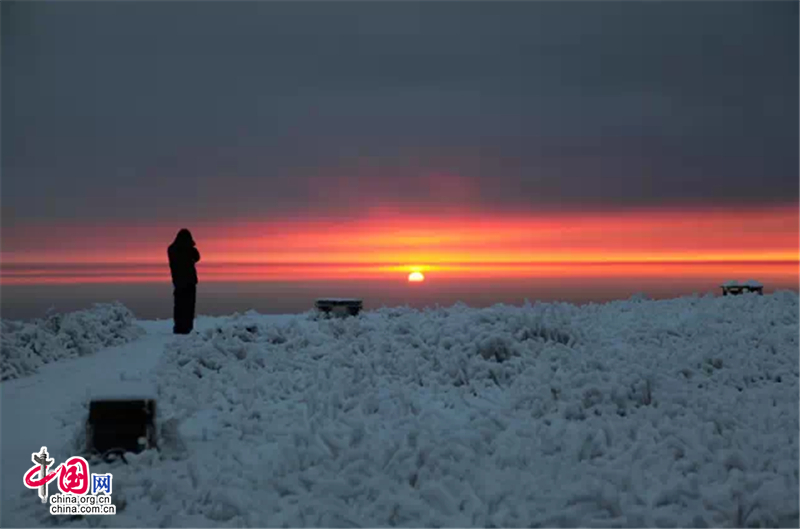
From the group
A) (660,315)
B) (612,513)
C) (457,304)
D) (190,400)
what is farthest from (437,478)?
(660,315)

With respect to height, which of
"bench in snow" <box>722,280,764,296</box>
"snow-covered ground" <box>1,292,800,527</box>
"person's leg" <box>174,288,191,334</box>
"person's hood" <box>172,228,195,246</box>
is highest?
"person's hood" <box>172,228,195,246</box>

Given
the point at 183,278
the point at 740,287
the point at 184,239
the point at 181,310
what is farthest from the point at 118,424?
the point at 740,287

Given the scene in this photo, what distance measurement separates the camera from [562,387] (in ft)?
40.5

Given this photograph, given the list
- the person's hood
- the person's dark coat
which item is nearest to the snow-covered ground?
the person's dark coat

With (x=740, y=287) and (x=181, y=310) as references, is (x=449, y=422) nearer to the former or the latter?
(x=181, y=310)

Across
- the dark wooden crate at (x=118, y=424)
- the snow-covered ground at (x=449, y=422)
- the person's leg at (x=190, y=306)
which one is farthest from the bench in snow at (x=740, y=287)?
the dark wooden crate at (x=118, y=424)

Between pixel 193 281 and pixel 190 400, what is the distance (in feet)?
22.1

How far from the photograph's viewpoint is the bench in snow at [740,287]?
2361 cm

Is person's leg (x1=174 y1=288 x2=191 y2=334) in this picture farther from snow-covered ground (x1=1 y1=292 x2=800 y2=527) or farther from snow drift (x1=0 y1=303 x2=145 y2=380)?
snow drift (x1=0 y1=303 x2=145 y2=380)

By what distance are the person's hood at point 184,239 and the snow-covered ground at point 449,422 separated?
2.51 metres

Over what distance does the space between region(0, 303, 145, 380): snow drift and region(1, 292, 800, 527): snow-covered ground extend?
1.59 ft

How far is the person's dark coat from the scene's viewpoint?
1827 centimetres

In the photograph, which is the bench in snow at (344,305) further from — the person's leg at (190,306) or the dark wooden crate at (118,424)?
the dark wooden crate at (118,424)

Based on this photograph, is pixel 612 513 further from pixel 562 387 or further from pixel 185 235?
pixel 185 235
